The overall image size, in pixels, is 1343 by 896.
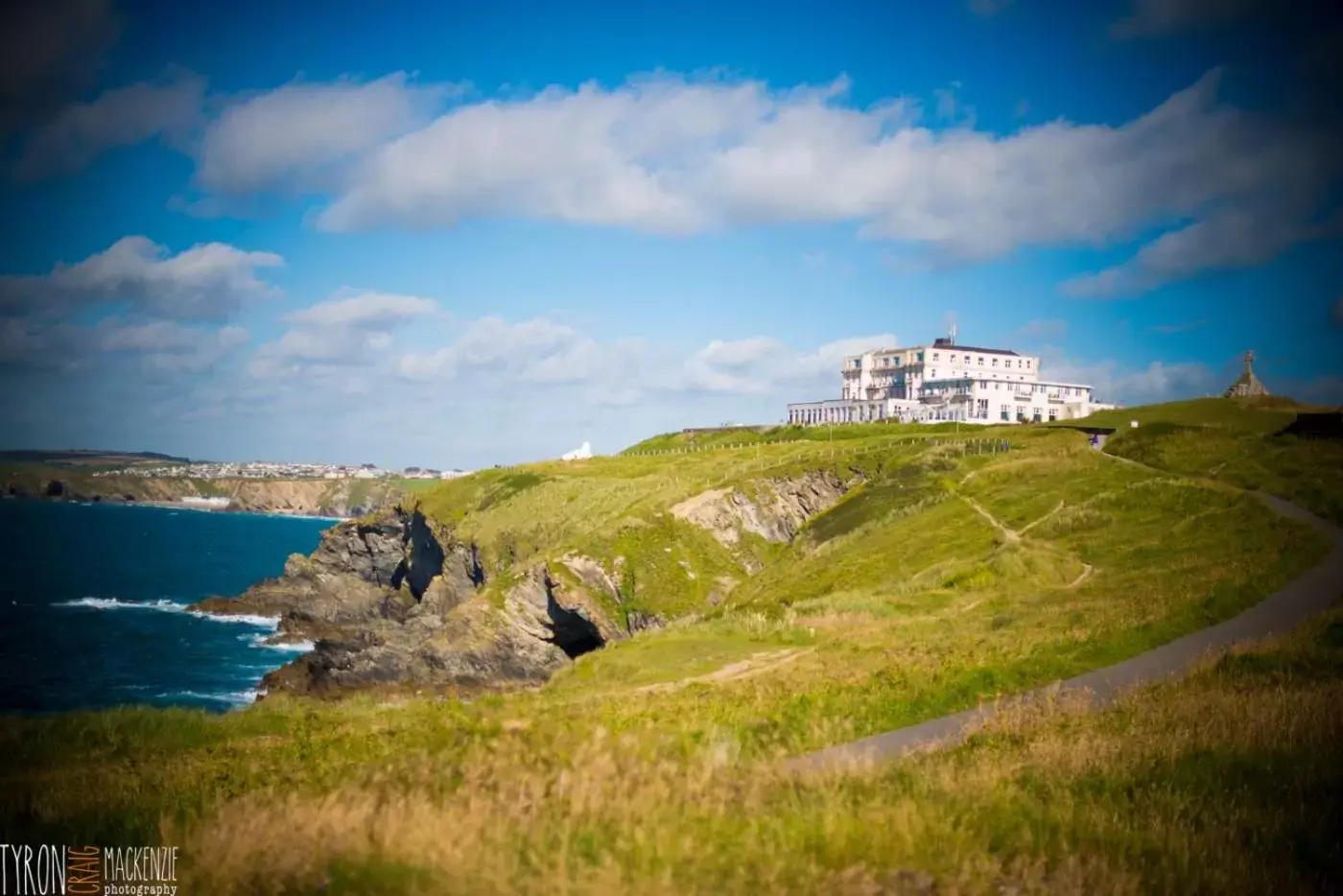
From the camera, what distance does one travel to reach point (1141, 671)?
19391 mm

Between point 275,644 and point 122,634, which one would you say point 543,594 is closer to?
point 275,644

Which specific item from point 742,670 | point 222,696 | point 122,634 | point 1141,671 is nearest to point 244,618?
point 122,634

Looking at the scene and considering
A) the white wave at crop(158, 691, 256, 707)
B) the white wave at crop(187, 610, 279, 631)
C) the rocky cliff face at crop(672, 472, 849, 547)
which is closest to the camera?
the white wave at crop(158, 691, 256, 707)

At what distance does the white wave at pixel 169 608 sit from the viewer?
9944cm

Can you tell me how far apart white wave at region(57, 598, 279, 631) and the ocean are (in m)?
0.12

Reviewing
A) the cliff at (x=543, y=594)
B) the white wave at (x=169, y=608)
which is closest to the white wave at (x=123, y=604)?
the white wave at (x=169, y=608)

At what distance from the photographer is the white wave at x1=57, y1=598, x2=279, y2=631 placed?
9944 centimetres

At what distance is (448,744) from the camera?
43.1 ft

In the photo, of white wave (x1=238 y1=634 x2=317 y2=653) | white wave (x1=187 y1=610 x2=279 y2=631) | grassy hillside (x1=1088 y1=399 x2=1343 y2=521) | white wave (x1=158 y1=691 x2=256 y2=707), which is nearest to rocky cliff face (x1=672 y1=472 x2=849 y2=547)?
grassy hillside (x1=1088 y1=399 x2=1343 y2=521)

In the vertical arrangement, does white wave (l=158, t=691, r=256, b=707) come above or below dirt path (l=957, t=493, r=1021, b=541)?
below

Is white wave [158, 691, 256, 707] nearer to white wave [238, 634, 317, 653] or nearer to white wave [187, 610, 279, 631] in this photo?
white wave [238, 634, 317, 653]

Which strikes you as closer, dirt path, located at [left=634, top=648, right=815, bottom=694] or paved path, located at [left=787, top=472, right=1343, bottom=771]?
paved path, located at [left=787, top=472, right=1343, bottom=771]

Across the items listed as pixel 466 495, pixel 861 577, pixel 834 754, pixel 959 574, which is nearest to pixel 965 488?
pixel 861 577

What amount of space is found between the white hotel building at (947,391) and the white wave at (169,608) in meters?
96.4
